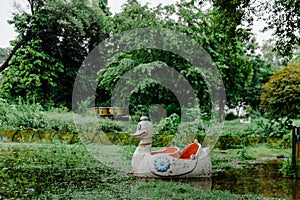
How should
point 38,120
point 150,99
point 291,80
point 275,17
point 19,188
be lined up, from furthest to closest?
point 150,99 < point 38,120 < point 291,80 < point 275,17 < point 19,188

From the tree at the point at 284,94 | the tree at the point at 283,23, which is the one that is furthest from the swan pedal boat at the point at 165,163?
the tree at the point at 284,94

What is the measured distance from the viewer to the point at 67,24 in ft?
60.1

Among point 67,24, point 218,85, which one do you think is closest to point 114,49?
point 67,24

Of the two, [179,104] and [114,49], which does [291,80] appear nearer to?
[179,104]

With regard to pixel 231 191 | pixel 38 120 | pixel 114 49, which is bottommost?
pixel 231 191

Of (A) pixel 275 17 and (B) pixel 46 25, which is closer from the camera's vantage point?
(A) pixel 275 17

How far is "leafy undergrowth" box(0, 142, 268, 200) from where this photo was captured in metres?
5.07

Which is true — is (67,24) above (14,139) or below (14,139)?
above

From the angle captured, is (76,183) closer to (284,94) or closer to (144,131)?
(144,131)

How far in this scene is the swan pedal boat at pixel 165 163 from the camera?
652cm

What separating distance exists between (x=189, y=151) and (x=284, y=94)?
5158 millimetres

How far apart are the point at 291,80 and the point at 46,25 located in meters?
12.2

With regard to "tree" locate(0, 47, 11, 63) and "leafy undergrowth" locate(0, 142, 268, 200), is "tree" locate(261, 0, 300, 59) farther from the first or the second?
"tree" locate(0, 47, 11, 63)

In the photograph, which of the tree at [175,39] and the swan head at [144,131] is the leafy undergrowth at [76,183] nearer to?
the swan head at [144,131]
